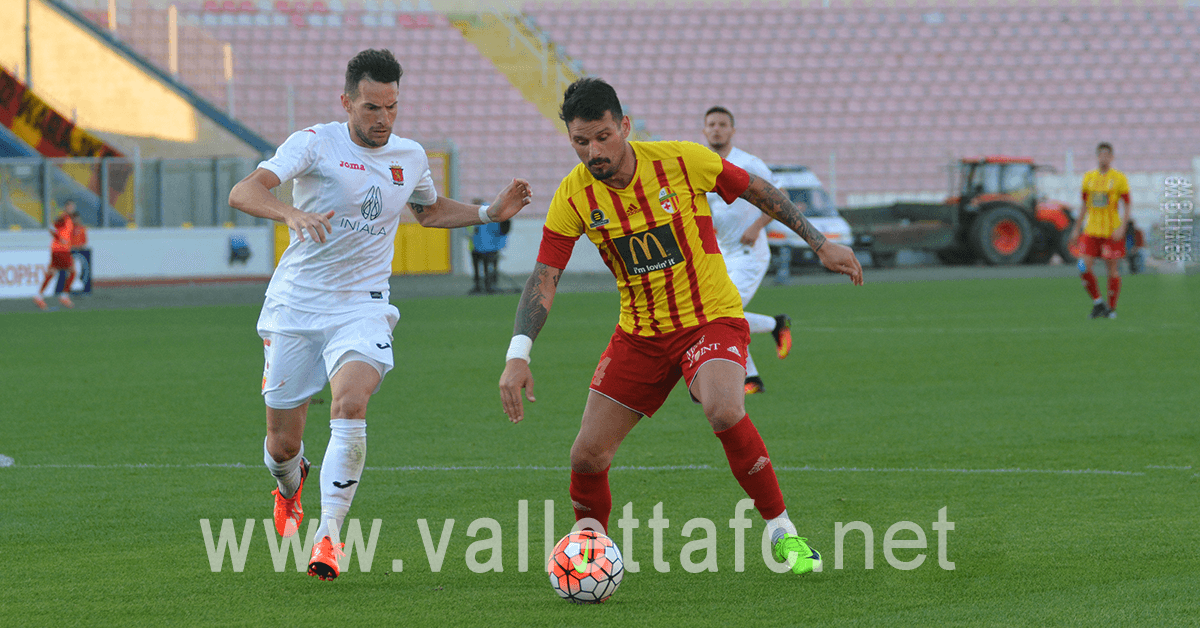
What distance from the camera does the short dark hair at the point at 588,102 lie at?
15.6 ft

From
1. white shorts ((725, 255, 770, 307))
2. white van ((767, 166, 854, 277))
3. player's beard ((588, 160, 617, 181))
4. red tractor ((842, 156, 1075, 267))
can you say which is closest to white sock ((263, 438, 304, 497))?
player's beard ((588, 160, 617, 181))

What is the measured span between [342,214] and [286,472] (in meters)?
1.15

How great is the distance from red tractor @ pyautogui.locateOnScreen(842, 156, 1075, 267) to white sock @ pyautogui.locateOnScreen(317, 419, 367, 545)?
2710cm

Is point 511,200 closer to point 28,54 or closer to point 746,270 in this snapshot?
point 746,270

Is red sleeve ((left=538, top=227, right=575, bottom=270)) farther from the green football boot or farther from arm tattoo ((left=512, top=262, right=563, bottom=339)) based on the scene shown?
the green football boot

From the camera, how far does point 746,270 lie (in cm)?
1066

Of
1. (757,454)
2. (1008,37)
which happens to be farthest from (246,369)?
(1008,37)

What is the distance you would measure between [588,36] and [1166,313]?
20.8 metres

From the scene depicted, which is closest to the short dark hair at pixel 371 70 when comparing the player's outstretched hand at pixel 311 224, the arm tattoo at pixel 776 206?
the player's outstretched hand at pixel 311 224

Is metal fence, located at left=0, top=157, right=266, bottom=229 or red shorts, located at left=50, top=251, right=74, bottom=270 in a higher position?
metal fence, located at left=0, top=157, right=266, bottom=229

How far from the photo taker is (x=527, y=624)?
172 inches

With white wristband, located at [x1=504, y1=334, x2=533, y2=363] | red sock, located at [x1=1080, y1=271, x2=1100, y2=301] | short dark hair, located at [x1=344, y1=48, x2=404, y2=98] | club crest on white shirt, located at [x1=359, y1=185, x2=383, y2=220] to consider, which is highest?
short dark hair, located at [x1=344, y1=48, x2=404, y2=98]

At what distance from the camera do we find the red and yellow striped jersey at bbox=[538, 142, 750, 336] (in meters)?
5.06

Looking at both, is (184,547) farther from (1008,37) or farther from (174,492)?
(1008,37)
